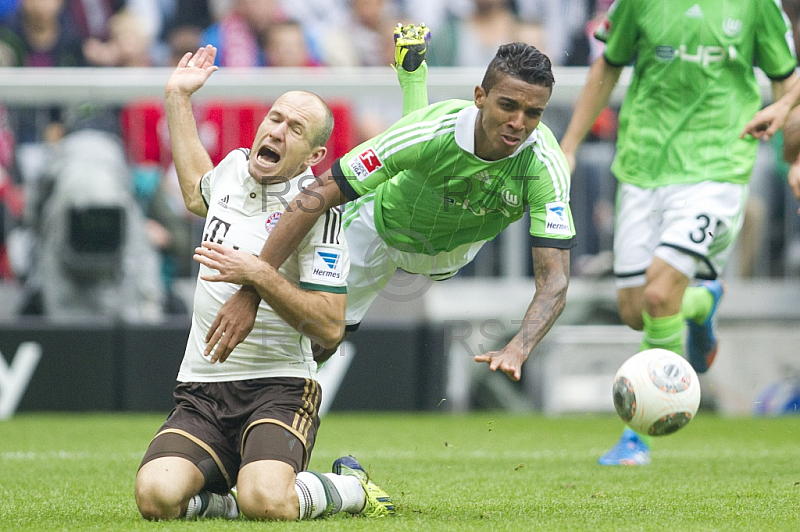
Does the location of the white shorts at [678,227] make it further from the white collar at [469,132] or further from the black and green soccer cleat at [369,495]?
the black and green soccer cleat at [369,495]

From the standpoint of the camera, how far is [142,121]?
34.1 feet

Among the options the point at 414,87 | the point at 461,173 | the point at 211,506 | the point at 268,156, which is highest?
the point at 414,87

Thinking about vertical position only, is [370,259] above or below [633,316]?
above

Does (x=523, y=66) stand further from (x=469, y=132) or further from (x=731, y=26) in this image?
(x=731, y=26)

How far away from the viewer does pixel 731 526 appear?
401 cm

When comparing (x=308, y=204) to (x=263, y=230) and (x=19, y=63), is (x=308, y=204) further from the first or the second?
(x=19, y=63)

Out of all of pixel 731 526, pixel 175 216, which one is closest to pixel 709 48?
pixel 731 526

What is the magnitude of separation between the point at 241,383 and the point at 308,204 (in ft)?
2.52

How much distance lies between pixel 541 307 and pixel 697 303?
8.18 feet

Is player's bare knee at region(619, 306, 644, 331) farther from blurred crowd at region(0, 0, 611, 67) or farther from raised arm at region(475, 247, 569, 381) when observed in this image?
blurred crowd at region(0, 0, 611, 67)

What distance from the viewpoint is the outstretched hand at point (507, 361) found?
3.92m

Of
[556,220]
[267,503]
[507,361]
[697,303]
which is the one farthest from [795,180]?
[267,503]

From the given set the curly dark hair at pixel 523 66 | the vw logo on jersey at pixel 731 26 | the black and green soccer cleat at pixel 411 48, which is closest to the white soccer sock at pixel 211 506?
the curly dark hair at pixel 523 66

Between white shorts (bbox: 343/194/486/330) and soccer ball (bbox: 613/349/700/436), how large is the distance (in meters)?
1.20
